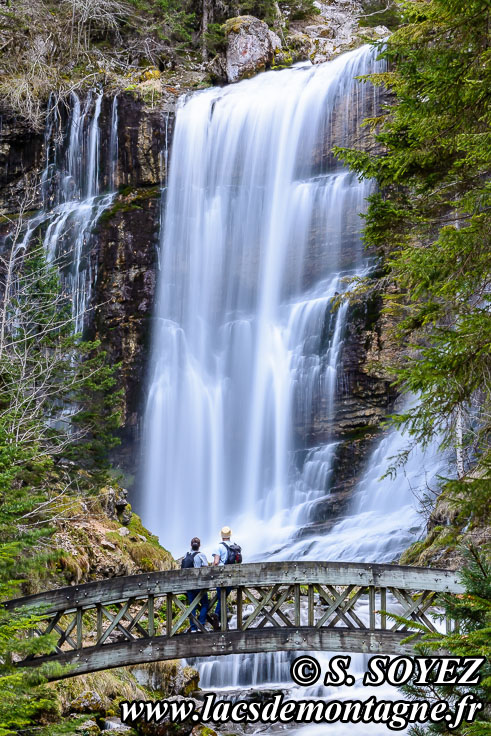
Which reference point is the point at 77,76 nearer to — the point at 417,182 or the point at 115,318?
the point at 115,318

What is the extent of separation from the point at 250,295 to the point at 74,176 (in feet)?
34.8

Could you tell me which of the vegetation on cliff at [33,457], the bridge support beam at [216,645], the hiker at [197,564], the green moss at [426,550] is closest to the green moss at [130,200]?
the vegetation on cliff at [33,457]

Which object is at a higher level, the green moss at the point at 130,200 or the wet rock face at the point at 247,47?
the wet rock face at the point at 247,47

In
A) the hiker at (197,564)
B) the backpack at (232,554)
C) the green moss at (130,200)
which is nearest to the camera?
the hiker at (197,564)

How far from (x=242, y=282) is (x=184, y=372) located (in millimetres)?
4517

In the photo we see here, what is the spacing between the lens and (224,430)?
28312mm

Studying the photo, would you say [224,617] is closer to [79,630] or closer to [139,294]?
[79,630]

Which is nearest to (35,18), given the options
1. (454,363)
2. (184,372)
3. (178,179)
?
(178,179)

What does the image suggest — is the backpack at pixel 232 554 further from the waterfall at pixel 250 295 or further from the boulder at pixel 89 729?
the waterfall at pixel 250 295

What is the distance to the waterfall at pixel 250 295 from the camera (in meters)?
26.8

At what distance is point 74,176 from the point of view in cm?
3403

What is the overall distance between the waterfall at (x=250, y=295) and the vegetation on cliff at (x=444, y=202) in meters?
15.8

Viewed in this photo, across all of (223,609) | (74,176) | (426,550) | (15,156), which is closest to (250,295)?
(74,176)

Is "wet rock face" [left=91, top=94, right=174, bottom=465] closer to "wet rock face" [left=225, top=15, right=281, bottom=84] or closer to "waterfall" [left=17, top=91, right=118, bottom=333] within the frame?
"waterfall" [left=17, top=91, right=118, bottom=333]
